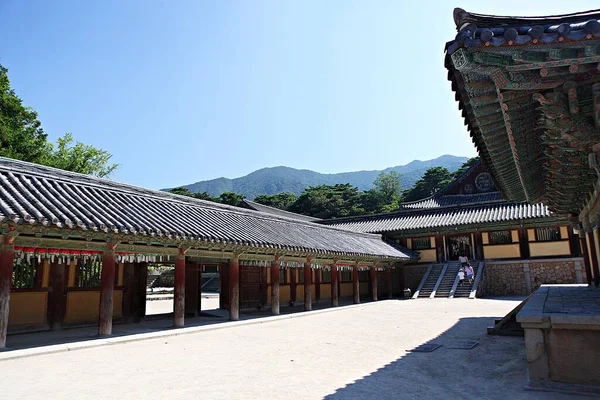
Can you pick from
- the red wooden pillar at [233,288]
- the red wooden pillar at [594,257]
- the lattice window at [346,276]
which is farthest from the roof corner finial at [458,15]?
the lattice window at [346,276]

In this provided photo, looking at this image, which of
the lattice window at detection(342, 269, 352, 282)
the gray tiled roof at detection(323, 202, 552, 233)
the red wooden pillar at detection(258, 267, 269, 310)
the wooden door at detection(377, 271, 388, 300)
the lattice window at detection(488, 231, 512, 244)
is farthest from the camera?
the wooden door at detection(377, 271, 388, 300)

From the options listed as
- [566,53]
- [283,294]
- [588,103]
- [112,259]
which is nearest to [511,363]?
[588,103]

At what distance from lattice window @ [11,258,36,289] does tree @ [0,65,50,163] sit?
21.4 metres

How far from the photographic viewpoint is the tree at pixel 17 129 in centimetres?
2894

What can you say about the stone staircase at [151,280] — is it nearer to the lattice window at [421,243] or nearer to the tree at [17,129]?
the tree at [17,129]

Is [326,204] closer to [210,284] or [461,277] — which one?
[210,284]

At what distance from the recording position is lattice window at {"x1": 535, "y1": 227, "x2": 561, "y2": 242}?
2303cm

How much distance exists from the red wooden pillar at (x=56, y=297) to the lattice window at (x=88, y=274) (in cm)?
60

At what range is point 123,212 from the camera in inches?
434

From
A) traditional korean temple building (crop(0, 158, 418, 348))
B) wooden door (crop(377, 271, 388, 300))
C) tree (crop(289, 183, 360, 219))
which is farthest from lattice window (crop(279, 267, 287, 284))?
tree (crop(289, 183, 360, 219))

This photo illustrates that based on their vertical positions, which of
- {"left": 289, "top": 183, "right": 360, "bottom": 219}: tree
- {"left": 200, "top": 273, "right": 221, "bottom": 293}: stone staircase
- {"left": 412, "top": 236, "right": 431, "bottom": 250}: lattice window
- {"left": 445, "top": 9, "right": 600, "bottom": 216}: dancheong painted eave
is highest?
{"left": 289, "top": 183, "right": 360, "bottom": 219}: tree

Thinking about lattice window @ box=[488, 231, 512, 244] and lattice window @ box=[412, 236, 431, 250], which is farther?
lattice window @ box=[412, 236, 431, 250]

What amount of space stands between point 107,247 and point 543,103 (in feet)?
32.4

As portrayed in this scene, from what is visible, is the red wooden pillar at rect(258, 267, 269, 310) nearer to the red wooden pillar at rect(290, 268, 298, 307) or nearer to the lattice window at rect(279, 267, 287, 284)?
the lattice window at rect(279, 267, 287, 284)
